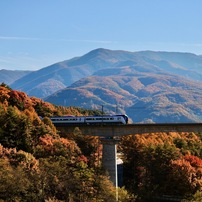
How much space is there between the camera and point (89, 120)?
62.3m

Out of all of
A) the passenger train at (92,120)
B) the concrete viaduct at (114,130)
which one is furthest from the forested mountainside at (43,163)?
the passenger train at (92,120)

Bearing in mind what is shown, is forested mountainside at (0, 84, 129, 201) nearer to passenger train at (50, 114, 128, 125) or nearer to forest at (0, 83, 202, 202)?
forest at (0, 83, 202, 202)

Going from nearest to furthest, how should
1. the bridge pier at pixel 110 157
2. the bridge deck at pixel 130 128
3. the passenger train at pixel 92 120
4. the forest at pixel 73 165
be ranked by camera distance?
1. the forest at pixel 73 165
2. the bridge pier at pixel 110 157
3. the bridge deck at pixel 130 128
4. the passenger train at pixel 92 120

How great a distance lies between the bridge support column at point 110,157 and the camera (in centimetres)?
5561

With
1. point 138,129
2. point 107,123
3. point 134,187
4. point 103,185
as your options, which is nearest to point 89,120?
point 107,123

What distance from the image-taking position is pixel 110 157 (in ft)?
187

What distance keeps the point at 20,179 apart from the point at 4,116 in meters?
17.1

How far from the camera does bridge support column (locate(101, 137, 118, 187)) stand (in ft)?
182

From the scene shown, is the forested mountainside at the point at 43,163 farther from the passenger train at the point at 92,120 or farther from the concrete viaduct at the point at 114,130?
the passenger train at the point at 92,120

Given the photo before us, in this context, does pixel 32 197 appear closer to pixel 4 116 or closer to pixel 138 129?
pixel 4 116

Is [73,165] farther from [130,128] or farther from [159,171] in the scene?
[130,128]

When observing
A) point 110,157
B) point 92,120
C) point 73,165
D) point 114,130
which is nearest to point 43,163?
point 73,165

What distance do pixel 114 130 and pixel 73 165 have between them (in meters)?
14.1

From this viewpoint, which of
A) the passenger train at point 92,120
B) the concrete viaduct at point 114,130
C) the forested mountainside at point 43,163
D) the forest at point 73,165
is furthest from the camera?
the passenger train at point 92,120
